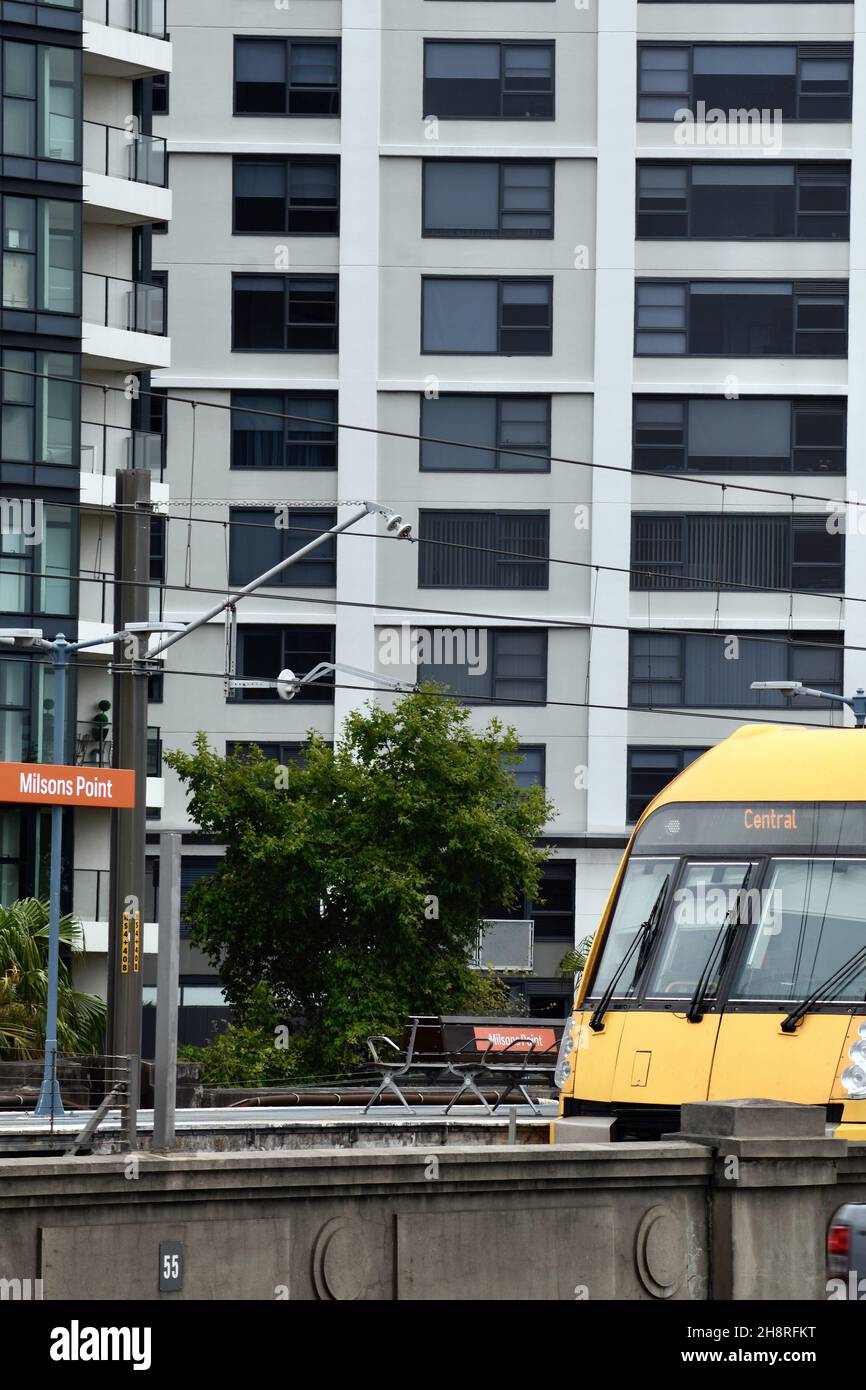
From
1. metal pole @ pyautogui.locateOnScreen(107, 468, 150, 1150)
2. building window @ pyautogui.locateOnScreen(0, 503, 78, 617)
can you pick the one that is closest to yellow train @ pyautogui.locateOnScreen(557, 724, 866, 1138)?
metal pole @ pyautogui.locateOnScreen(107, 468, 150, 1150)

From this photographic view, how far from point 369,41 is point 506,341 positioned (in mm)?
7752

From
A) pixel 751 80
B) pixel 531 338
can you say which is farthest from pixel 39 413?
pixel 751 80

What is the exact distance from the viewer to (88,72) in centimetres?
4372

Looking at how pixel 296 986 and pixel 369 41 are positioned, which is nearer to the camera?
pixel 296 986

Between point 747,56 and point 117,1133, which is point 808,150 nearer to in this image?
point 747,56

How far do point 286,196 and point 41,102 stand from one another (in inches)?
544

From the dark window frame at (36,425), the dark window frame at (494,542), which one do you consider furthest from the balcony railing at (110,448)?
the dark window frame at (494,542)

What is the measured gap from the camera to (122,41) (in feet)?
141

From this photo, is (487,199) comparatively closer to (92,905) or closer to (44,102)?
(44,102)

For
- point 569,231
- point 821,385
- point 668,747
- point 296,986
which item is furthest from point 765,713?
point 296,986

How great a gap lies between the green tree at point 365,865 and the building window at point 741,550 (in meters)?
16.3
